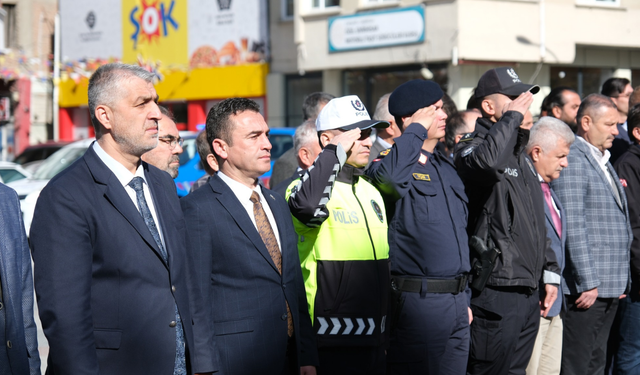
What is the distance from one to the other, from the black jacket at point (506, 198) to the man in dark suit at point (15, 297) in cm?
275

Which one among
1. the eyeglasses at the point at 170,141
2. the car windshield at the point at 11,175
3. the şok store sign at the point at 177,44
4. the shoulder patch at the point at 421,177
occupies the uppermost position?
the şok store sign at the point at 177,44

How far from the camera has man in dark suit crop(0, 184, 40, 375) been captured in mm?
3418

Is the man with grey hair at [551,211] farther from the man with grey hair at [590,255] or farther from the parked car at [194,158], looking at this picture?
the parked car at [194,158]

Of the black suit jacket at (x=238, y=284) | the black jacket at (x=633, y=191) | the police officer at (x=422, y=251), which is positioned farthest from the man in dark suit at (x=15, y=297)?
the black jacket at (x=633, y=191)

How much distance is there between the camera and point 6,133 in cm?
3045

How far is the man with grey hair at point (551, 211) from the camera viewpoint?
573 centimetres

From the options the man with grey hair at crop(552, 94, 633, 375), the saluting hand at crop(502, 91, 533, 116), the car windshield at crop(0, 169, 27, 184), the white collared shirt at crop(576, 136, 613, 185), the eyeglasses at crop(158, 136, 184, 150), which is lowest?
the man with grey hair at crop(552, 94, 633, 375)

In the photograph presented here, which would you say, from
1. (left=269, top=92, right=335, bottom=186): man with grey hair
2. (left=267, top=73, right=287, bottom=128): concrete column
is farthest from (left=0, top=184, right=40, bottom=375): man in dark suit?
(left=267, top=73, right=287, bottom=128): concrete column

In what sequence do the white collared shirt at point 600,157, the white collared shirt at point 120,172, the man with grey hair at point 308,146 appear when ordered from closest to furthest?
the white collared shirt at point 120,172, the man with grey hair at point 308,146, the white collared shirt at point 600,157

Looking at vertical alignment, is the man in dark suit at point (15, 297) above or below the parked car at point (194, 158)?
below

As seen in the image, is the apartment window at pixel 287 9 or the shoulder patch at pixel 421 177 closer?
the shoulder patch at pixel 421 177

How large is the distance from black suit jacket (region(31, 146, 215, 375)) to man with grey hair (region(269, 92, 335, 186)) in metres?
3.29

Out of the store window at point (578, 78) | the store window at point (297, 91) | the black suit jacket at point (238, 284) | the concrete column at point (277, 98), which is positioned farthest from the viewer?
the concrete column at point (277, 98)

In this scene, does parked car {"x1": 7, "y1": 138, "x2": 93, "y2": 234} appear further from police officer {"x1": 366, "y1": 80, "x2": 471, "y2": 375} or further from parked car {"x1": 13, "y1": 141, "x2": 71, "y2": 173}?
police officer {"x1": 366, "y1": 80, "x2": 471, "y2": 375}
